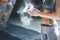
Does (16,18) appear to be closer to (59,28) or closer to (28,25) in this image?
(28,25)

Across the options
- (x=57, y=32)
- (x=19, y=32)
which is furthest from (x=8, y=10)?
(x=57, y=32)

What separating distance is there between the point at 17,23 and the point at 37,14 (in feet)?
0.42

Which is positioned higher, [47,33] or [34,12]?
[34,12]

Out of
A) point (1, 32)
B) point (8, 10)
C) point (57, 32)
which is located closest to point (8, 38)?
point (1, 32)

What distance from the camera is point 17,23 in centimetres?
80

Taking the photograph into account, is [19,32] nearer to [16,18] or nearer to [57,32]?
[16,18]

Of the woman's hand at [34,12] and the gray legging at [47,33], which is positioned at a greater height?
the woman's hand at [34,12]

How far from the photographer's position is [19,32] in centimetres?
80

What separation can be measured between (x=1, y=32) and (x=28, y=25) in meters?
0.16

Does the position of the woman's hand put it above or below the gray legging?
above

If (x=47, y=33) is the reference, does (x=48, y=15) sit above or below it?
above

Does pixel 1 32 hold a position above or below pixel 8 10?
below

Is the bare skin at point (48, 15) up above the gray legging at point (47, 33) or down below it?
above

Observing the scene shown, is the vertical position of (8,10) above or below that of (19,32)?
above
